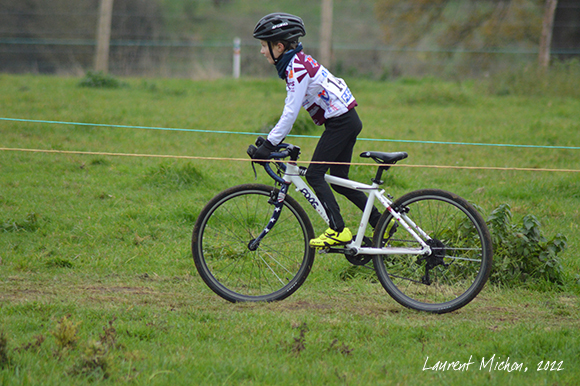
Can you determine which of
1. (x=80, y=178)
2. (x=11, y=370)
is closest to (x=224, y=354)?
(x=11, y=370)

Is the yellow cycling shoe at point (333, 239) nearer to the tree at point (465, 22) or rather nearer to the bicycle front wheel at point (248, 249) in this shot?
the bicycle front wheel at point (248, 249)

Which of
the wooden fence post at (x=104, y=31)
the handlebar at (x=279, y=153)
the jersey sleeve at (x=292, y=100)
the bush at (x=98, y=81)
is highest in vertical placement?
the wooden fence post at (x=104, y=31)

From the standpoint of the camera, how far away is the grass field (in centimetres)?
369

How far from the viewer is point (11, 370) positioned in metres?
3.50

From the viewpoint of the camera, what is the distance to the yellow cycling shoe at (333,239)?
15.6ft

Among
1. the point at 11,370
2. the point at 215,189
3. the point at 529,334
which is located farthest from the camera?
the point at 215,189

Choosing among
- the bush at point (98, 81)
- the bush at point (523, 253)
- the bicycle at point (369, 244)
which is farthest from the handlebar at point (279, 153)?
the bush at point (98, 81)

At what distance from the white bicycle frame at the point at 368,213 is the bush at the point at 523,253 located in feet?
3.67

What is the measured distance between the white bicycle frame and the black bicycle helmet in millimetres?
995

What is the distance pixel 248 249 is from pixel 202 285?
638 millimetres

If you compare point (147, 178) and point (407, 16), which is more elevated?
point (407, 16)

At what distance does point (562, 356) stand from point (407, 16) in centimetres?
1981

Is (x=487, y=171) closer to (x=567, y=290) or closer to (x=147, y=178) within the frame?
(x=567, y=290)

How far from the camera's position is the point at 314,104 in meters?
4.73
